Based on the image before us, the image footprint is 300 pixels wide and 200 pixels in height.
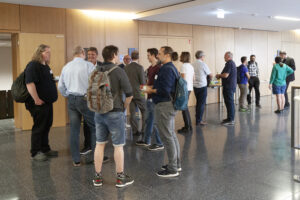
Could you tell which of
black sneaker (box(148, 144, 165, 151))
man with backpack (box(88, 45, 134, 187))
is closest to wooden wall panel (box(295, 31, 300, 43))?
black sneaker (box(148, 144, 165, 151))

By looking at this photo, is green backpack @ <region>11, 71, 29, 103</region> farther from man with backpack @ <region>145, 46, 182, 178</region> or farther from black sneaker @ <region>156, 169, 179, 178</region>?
black sneaker @ <region>156, 169, 179, 178</region>

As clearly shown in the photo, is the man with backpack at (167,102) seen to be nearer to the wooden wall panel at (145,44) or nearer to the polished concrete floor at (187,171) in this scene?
the polished concrete floor at (187,171)

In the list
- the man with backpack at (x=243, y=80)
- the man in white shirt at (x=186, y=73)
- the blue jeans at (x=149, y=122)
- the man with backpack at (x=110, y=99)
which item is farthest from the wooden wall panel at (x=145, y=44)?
the man with backpack at (x=110, y=99)

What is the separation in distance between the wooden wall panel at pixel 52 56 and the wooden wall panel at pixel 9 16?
279 mm

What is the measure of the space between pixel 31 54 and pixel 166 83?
4.46 metres

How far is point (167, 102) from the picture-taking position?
359 cm

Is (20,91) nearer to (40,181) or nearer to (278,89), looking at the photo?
(40,181)

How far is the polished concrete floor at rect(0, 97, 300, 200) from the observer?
3.22m

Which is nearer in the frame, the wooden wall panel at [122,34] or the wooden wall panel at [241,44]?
the wooden wall panel at [122,34]

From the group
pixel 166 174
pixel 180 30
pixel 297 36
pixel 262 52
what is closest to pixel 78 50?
pixel 166 174

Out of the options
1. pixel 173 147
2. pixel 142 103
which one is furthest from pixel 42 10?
pixel 173 147

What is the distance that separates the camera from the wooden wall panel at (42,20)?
273 inches

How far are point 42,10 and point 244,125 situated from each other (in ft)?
17.5

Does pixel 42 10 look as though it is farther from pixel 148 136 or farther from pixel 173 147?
pixel 173 147
